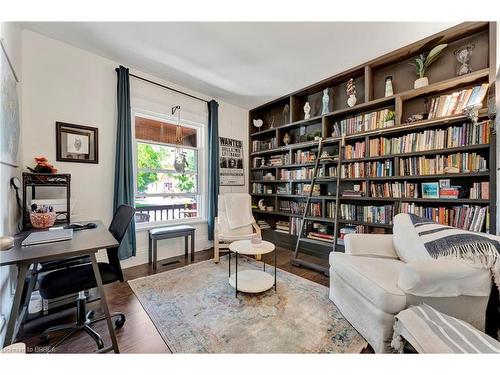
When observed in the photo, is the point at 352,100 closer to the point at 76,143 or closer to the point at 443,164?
the point at 443,164

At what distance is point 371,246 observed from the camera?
183 cm

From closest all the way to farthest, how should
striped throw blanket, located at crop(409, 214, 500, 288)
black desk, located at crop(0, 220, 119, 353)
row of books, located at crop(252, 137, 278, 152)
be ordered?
black desk, located at crop(0, 220, 119, 353) < striped throw blanket, located at crop(409, 214, 500, 288) < row of books, located at crop(252, 137, 278, 152)

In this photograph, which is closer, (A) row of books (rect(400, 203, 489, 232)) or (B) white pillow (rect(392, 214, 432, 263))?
(B) white pillow (rect(392, 214, 432, 263))

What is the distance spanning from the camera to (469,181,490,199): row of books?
1888 mm

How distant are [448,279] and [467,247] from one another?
0.77 ft

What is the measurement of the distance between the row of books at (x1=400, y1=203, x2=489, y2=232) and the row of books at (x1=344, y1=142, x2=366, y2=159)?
0.81m

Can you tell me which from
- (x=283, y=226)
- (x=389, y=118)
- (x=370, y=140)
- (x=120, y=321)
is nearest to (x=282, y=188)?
(x=283, y=226)

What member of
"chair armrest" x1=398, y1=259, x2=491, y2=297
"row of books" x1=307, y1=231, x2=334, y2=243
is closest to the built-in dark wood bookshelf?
"row of books" x1=307, y1=231, x2=334, y2=243

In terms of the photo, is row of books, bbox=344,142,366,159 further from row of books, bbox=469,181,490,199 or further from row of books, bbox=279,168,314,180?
row of books, bbox=469,181,490,199

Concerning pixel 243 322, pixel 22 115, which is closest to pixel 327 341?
pixel 243 322

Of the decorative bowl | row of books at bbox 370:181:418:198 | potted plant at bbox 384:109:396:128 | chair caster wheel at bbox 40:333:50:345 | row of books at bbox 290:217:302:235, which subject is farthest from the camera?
row of books at bbox 290:217:302:235

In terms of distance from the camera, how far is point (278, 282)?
2225 millimetres

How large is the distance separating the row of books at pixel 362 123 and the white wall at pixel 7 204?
129 inches

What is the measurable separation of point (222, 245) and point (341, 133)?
232 cm
